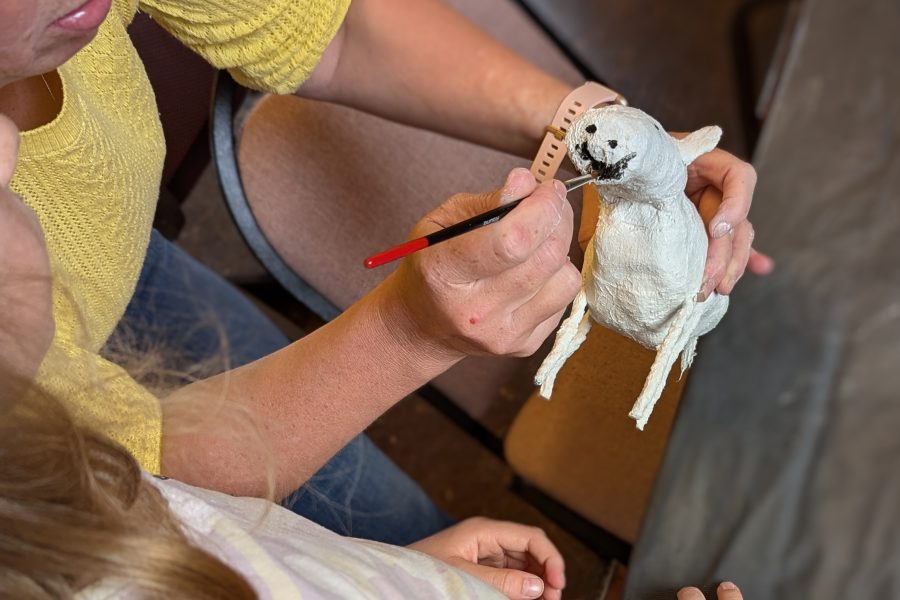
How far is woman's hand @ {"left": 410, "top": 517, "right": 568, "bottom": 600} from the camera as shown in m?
0.57

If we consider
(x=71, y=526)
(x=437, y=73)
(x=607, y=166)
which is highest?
(x=437, y=73)

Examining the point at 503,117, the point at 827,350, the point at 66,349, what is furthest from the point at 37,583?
the point at 827,350

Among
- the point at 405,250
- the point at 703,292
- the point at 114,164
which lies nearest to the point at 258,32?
the point at 114,164

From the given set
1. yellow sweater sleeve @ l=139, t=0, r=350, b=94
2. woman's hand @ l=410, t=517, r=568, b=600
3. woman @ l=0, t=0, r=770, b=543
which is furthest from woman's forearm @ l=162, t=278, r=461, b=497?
yellow sweater sleeve @ l=139, t=0, r=350, b=94

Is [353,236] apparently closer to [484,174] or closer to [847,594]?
[484,174]

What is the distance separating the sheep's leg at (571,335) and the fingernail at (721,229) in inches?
3.9

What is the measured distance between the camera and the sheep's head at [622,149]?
0.41 m

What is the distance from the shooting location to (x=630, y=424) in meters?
0.56

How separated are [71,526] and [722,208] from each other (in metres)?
0.41

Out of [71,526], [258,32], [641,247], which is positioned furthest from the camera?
[258,32]

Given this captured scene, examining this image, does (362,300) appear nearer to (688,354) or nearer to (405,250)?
(405,250)

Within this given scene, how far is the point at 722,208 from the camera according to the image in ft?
1.68

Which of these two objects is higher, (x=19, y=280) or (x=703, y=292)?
(x=703, y=292)

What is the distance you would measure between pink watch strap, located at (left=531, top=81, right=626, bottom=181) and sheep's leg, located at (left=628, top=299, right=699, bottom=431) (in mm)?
139
